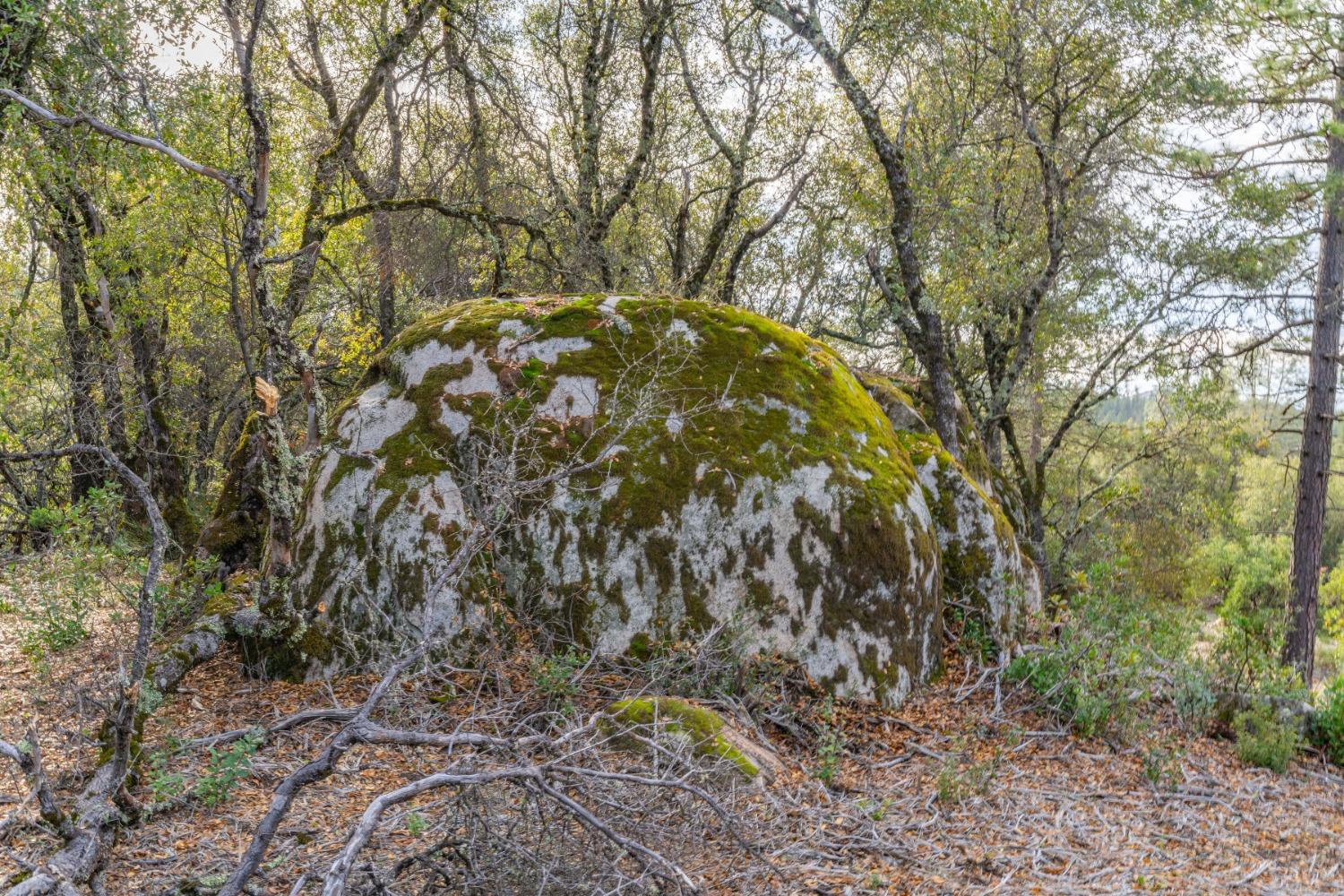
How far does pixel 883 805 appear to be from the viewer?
477cm

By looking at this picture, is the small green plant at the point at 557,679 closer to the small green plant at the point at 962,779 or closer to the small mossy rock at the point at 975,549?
the small green plant at the point at 962,779

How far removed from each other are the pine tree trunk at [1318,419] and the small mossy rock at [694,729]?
1159 cm

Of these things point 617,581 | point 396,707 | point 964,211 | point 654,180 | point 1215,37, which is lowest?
point 396,707

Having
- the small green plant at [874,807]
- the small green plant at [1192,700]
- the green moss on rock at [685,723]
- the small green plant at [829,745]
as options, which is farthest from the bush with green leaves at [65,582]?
the small green plant at [1192,700]

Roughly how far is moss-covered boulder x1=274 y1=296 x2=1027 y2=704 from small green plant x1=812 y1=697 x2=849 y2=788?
14.4 inches

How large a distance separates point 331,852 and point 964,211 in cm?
929

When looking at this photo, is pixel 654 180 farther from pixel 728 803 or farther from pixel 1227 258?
pixel 728 803

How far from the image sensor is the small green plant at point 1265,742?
268 inches

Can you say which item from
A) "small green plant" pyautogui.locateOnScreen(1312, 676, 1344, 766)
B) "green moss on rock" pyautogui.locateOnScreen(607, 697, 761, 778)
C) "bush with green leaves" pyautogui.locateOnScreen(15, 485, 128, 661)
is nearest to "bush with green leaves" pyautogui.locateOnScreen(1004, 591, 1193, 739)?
"small green plant" pyautogui.locateOnScreen(1312, 676, 1344, 766)

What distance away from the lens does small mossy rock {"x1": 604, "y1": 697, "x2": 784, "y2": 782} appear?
4570 millimetres

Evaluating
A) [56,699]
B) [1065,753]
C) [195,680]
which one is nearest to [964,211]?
[1065,753]

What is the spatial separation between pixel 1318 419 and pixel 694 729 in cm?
Answer: 1280

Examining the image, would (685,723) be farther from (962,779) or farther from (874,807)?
(962,779)

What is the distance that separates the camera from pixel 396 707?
193 inches
